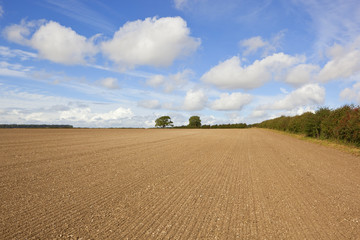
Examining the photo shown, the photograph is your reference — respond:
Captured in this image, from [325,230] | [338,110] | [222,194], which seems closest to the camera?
[325,230]

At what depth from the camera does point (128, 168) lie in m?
10.2

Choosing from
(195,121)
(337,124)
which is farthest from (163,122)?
(337,124)

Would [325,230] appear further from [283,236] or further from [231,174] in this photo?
[231,174]

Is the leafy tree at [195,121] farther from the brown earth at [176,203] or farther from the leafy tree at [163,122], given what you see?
the brown earth at [176,203]

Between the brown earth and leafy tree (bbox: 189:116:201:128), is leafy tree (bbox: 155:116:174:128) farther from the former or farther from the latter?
the brown earth

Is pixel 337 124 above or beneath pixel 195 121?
beneath

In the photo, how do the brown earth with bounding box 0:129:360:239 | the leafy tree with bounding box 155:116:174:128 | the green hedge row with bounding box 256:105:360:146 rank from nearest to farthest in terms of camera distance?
the brown earth with bounding box 0:129:360:239 → the green hedge row with bounding box 256:105:360:146 → the leafy tree with bounding box 155:116:174:128

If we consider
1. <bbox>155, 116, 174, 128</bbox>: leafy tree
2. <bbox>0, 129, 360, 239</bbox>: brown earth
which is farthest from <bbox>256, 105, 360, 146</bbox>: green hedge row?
<bbox>155, 116, 174, 128</bbox>: leafy tree

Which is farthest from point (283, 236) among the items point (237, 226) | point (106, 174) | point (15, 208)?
point (106, 174)

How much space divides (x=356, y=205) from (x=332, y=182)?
2.47 metres

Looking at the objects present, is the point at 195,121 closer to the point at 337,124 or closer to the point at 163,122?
the point at 163,122

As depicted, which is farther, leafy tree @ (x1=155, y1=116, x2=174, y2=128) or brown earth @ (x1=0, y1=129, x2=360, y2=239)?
leafy tree @ (x1=155, y1=116, x2=174, y2=128)

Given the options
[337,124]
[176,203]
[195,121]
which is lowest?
[176,203]

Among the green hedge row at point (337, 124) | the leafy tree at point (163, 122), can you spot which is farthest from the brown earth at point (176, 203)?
the leafy tree at point (163, 122)
